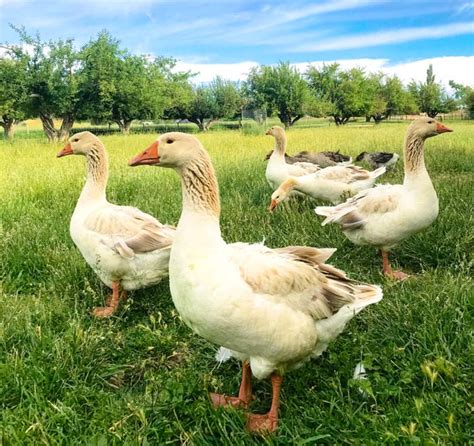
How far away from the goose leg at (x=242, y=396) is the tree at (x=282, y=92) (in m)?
64.5

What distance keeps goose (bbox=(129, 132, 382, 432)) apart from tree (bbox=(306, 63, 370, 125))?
75496mm

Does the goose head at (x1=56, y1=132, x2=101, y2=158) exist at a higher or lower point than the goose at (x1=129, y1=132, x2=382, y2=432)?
higher

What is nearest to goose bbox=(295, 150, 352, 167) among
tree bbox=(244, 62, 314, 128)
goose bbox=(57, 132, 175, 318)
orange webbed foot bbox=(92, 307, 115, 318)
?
goose bbox=(57, 132, 175, 318)

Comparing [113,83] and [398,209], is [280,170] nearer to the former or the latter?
[398,209]

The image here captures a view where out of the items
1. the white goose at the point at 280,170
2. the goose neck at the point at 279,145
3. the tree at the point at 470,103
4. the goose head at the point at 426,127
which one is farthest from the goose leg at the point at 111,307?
the tree at the point at 470,103

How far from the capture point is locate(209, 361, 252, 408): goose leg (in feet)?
9.82

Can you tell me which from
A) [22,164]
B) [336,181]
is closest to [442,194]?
[336,181]

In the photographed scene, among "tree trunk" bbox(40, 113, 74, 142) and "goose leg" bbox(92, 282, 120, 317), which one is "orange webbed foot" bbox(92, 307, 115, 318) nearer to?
"goose leg" bbox(92, 282, 120, 317)

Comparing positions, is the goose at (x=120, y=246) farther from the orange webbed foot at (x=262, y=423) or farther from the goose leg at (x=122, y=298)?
the orange webbed foot at (x=262, y=423)

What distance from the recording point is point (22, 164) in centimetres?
1371

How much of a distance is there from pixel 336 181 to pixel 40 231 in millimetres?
4751

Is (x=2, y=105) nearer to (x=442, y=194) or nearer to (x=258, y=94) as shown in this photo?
(x=442, y=194)

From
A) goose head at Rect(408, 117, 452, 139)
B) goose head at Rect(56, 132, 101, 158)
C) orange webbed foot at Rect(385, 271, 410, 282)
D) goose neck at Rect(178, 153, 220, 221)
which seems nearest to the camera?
goose neck at Rect(178, 153, 220, 221)

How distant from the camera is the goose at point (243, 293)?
2.61 meters
